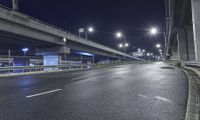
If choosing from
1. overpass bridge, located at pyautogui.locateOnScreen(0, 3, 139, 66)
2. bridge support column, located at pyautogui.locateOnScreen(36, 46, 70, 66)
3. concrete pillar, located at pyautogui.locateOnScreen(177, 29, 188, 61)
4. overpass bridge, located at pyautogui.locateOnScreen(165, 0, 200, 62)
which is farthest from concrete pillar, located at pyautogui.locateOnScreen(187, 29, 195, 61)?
bridge support column, located at pyautogui.locateOnScreen(36, 46, 70, 66)

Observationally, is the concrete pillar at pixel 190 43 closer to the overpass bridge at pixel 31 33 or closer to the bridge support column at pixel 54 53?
the overpass bridge at pixel 31 33

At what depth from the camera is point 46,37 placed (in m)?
27.1

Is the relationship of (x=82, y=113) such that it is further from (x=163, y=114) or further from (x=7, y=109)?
(x=7, y=109)

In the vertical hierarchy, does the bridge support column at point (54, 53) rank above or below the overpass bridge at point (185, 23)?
below

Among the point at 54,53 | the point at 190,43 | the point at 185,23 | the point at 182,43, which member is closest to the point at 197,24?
the point at 185,23

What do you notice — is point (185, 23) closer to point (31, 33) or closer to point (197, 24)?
point (197, 24)

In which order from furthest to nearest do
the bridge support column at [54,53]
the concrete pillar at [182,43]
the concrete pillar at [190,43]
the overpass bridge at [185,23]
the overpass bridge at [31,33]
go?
1. the concrete pillar at [182,43]
2. the bridge support column at [54,53]
3. the concrete pillar at [190,43]
4. the overpass bridge at [31,33]
5. the overpass bridge at [185,23]

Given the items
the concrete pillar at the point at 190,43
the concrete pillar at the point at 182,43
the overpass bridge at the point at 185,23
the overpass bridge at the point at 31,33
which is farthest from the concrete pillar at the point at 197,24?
the concrete pillar at the point at 182,43

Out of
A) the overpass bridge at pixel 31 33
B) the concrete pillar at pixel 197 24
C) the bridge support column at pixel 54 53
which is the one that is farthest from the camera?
the bridge support column at pixel 54 53

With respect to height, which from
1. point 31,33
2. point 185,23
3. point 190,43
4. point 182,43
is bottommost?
point 190,43

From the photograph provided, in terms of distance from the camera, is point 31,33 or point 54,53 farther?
point 54,53

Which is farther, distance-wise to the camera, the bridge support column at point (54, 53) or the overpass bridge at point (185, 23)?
the bridge support column at point (54, 53)

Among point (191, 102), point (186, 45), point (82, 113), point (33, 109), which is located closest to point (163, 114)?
point (191, 102)

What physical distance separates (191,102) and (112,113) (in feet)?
7.09
